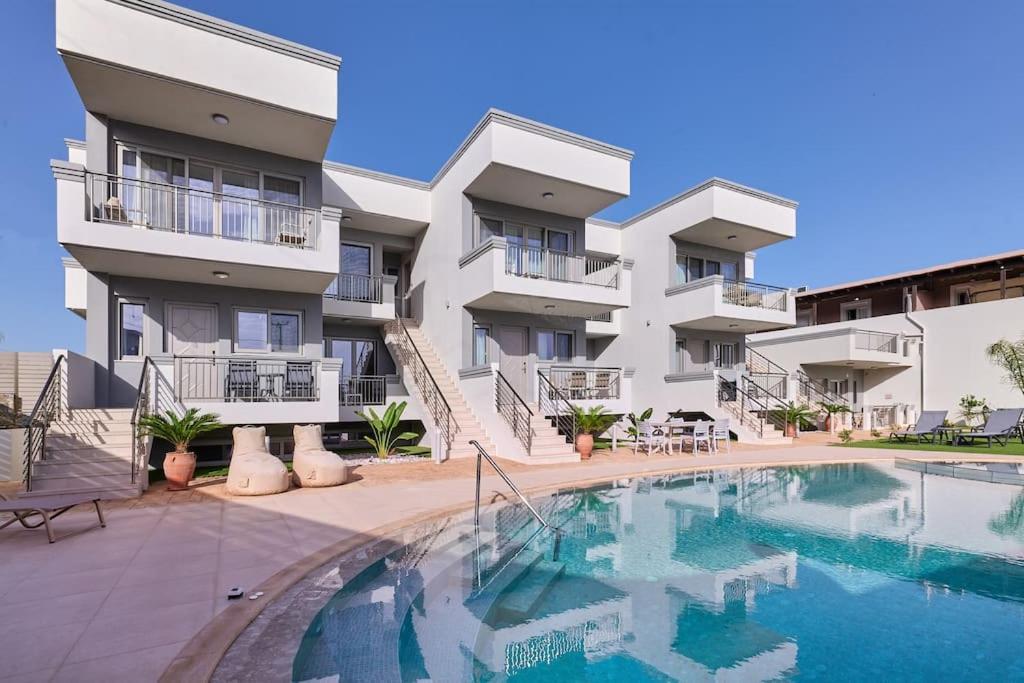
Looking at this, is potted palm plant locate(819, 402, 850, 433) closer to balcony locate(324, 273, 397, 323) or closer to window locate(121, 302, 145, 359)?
balcony locate(324, 273, 397, 323)

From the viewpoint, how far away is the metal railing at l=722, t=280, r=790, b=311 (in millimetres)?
21000

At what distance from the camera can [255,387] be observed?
43.3 ft

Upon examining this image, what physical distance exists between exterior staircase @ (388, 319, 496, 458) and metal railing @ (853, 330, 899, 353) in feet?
74.7

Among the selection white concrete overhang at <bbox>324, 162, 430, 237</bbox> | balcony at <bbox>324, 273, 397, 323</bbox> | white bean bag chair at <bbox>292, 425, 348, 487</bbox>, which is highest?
white concrete overhang at <bbox>324, 162, 430, 237</bbox>

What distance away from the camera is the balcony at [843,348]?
1029 inches

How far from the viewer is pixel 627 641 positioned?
482 centimetres

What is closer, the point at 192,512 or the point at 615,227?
the point at 192,512

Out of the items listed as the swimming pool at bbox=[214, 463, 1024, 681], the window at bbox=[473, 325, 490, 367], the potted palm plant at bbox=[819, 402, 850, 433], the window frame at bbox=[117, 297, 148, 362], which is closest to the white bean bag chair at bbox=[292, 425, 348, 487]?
the swimming pool at bbox=[214, 463, 1024, 681]

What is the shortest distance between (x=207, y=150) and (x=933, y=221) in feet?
119

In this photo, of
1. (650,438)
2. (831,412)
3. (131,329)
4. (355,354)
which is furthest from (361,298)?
(831,412)

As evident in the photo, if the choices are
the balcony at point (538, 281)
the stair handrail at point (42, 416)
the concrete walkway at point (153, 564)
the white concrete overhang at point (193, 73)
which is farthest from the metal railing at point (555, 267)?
the stair handrail at point (42, 416)

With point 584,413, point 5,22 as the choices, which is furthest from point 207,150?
point 584,413

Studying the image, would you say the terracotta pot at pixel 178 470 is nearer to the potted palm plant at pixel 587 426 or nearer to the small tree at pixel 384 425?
the small tree at pixel 384 425

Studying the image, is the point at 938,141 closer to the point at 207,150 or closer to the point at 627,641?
the point at 627,641
